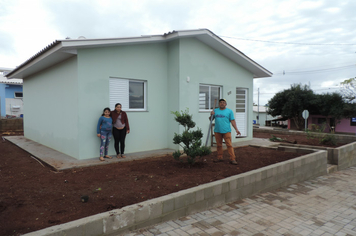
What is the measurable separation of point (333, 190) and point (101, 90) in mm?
6939

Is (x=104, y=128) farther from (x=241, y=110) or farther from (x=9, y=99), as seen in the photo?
(x=9, y=99)

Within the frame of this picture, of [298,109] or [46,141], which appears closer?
[46,141]

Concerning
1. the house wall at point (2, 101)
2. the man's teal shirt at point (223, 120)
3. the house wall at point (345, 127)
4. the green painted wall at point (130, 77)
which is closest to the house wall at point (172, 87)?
the green painted wall at point (130, 77)

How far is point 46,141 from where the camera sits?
9336 millimetres

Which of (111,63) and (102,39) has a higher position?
(102,39)

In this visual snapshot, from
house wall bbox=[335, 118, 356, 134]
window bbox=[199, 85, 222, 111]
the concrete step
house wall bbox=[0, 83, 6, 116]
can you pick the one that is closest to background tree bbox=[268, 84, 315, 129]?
house wall bbox=[335, 118, 356, 134]

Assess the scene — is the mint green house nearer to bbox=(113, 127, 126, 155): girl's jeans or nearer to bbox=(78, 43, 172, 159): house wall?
bbox=(78, 43, 172, 159): house wall

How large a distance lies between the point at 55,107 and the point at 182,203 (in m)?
6.36

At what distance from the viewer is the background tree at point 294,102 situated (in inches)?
1140

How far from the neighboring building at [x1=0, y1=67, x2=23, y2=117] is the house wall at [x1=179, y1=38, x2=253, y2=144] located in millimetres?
19105

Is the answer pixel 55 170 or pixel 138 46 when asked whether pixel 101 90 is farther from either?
pixel 55 170

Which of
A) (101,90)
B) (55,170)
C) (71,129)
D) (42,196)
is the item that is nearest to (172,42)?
(101,90)

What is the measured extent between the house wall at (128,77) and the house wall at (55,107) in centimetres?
27

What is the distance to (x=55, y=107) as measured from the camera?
27.4 feet
